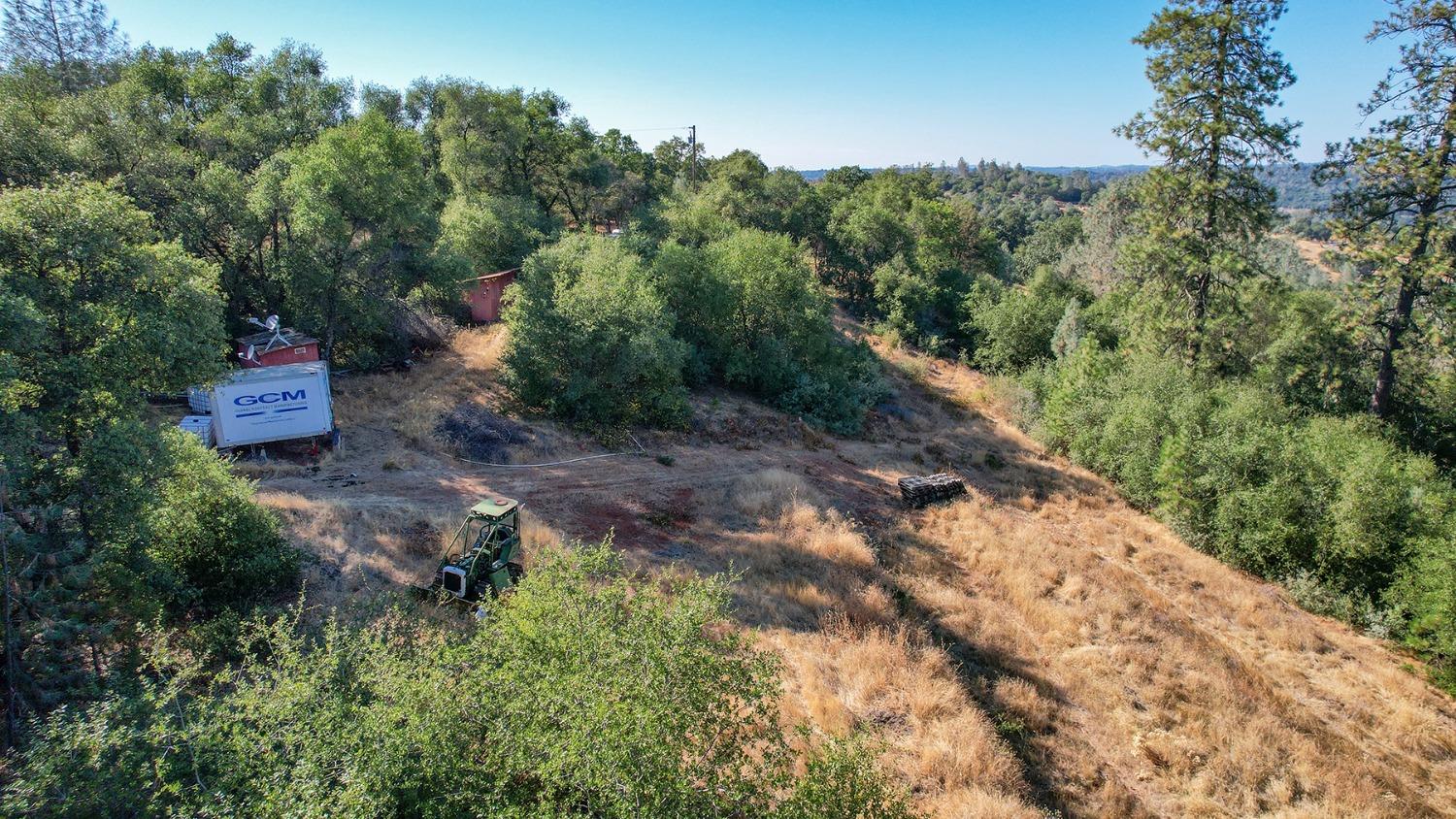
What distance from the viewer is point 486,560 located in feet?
37.8

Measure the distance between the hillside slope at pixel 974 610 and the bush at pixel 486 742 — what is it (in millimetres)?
3935

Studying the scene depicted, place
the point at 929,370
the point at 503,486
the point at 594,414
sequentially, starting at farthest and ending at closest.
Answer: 1. the point at 929,370
2. the point at 594,414
3. the point at 503,486

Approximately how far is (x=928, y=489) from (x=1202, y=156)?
1346 centimetres

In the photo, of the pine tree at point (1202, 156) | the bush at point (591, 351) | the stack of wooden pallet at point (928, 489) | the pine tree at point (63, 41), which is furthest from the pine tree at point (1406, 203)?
the pine tree at point (63, 41)

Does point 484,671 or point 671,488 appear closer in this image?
point 484,671

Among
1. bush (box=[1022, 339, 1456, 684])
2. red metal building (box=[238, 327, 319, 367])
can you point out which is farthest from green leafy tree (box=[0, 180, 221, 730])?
bush (box=[1022, 339, 1456, 684])

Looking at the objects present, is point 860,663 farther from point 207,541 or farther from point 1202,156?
point 1202,156

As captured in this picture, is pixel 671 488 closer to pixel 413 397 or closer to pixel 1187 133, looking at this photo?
pixel 413 397

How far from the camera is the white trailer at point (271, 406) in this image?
15992 millimetres

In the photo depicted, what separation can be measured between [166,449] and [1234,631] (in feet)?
68.1

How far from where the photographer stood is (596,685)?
5703mm

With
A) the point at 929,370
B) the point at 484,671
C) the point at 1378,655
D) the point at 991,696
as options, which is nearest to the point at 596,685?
the point at 484,671

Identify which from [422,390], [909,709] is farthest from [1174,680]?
[422,390]

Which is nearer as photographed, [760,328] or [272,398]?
[272,398]
